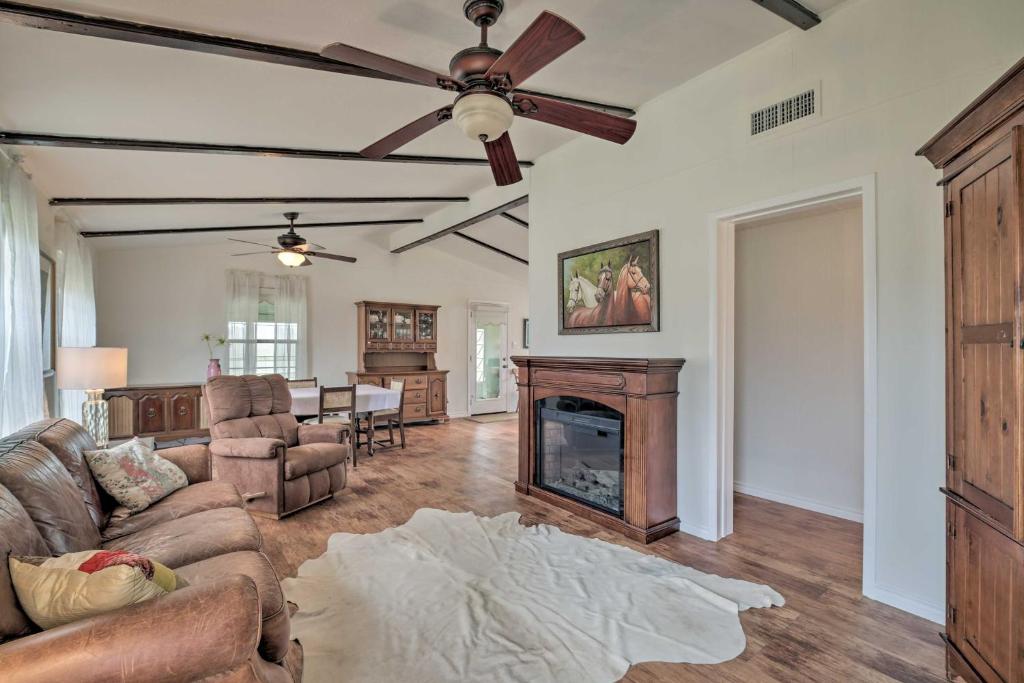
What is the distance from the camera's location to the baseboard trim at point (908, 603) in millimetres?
2260

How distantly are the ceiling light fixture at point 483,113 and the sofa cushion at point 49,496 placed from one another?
213 centimetres

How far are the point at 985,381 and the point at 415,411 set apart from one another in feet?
22.9

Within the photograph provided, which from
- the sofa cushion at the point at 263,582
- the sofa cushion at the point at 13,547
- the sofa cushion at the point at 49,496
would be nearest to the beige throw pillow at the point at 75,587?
the sofa cushion at the point at 13,547

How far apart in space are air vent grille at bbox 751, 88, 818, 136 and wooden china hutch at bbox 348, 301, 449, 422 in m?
5.97

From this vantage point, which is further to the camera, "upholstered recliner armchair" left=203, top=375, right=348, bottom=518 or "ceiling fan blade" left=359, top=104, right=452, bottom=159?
"upholstered recliner armchair" left=203, top=375, right=348, bottom=518

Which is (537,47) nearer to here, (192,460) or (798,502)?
(192,460)

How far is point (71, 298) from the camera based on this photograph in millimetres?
4254

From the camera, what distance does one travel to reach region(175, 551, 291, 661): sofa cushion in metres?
1.62

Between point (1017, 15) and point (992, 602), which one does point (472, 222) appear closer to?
point (1017, 15)

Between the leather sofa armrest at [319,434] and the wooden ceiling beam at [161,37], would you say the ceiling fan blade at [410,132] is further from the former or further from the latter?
the leather sofa armrest at [319,434]

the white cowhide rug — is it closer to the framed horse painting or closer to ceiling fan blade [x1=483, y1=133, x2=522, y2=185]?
the framed horse painting

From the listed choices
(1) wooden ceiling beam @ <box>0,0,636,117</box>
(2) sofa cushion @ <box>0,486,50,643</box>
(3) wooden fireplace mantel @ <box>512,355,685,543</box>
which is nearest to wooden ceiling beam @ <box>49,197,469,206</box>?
(1) wooden ceiling beam @ <box>0,0,636,117</box>

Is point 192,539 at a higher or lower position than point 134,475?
lower

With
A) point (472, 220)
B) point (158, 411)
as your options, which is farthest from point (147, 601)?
point (158, 411)
